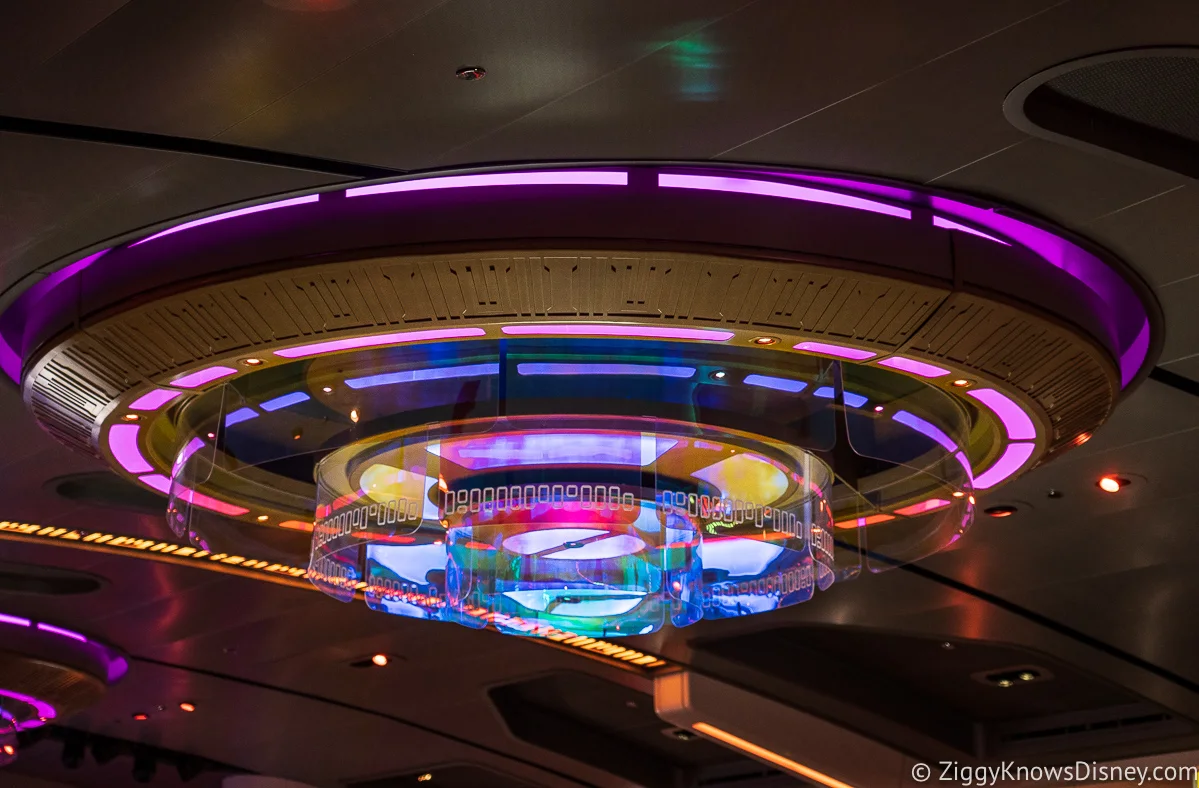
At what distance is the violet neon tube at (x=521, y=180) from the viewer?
201 inches

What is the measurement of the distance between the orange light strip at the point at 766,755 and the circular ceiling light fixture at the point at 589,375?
17.9ft

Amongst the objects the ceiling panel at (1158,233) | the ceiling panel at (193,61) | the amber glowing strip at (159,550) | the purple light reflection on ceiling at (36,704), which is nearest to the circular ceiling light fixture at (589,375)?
the ceiling panel at (1158,233)

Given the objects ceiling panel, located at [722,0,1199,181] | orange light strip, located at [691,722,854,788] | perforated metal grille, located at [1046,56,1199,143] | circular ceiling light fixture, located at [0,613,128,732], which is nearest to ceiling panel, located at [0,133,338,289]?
ceiling panel, located at [722,0,1199,181]

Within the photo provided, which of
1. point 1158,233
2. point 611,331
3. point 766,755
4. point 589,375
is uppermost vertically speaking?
point 1158,233

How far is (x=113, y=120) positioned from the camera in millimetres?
4609

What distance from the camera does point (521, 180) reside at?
5.12 m

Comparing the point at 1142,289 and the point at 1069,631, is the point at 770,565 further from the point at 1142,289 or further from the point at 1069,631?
the point at 1069,631

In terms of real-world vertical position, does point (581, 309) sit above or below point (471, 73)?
below

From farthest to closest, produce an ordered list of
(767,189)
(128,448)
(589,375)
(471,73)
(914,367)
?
(128,448)
(914,367)
(589,375)
(767,189)
(471,73)

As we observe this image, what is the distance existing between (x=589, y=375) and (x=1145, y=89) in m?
2.32

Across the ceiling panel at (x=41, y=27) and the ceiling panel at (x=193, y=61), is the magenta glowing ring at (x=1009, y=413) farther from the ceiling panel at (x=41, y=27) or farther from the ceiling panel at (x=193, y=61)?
the ceiling panel at (x=41, y=27)

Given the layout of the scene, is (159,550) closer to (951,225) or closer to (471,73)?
(471,73)

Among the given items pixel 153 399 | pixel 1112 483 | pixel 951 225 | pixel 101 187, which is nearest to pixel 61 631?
pixel 153 399

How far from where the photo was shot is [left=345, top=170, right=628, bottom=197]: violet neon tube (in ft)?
16.7
